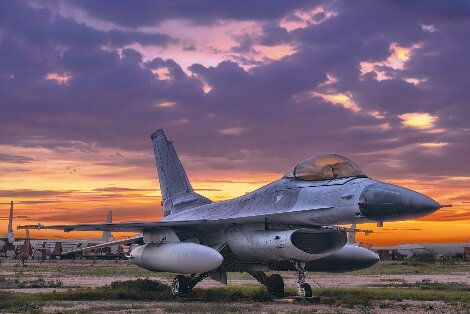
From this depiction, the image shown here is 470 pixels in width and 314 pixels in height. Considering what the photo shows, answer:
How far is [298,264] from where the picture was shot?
54.6 ft

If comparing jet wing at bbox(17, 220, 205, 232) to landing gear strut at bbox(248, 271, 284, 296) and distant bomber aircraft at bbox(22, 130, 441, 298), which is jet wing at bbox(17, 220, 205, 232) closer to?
distant bomber aircraft at bbox(22, 130, 441, 298)

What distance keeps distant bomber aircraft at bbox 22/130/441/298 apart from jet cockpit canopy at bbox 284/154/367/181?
2cm

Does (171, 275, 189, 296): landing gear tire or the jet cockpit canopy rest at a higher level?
the jet cockpit canopy

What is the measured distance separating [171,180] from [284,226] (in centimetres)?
820

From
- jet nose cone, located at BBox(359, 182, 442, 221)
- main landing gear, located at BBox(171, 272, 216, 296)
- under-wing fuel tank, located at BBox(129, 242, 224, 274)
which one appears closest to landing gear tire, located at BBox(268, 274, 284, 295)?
main landing gear, located at BBox(171, 272, 216, 296)

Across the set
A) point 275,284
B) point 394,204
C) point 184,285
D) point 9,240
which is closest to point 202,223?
point 184,285

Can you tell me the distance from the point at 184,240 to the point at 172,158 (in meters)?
5.62

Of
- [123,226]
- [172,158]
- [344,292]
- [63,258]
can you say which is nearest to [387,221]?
[344,292]

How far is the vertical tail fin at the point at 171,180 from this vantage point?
2352 cm

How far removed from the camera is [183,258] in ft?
56.1

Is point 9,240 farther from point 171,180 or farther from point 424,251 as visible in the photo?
point 171,180

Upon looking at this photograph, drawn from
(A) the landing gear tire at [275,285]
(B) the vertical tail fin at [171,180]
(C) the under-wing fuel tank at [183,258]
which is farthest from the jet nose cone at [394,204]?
(B) the vertical tail fin at [171,180]

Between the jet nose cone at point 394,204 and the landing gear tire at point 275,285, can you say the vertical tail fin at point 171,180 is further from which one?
the jet nose cone at point 394,204

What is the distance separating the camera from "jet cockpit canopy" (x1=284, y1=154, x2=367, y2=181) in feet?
52.4
